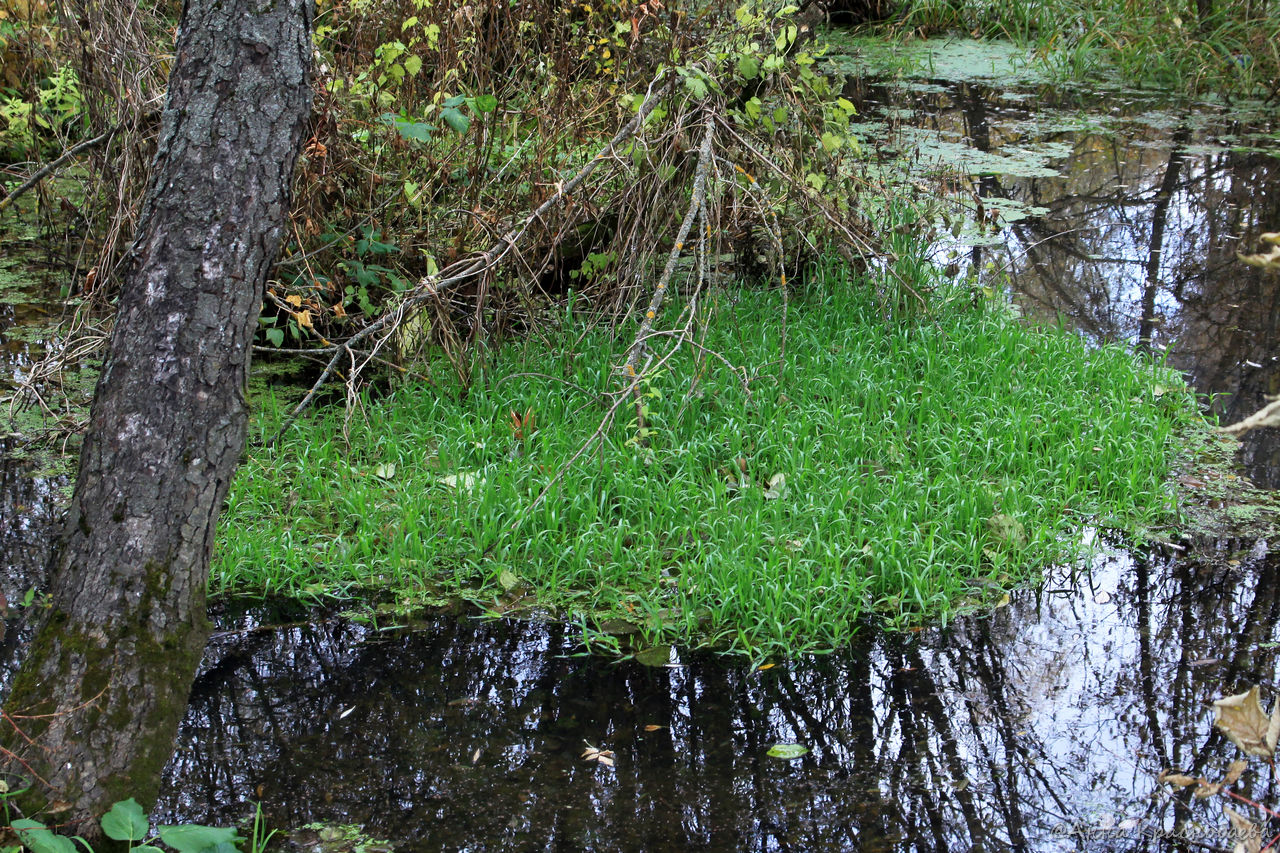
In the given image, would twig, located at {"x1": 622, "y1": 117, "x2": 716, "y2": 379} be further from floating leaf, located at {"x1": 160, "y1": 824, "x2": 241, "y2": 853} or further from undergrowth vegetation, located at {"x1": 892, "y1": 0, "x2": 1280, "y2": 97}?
undergrowth vegetation, located at {"x1": 892, "y1": 0, "x2": 1280, "y2": 97}

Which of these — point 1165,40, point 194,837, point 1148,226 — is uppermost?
point 1165,40

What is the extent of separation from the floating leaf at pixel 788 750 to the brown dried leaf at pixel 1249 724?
5.05ft

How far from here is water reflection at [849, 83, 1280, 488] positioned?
19.4 feet

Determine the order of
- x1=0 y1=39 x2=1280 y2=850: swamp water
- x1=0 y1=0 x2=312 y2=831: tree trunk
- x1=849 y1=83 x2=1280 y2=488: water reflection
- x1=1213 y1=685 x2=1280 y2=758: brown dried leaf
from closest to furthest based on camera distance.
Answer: x1=1213 y1=685 x2=1280 y2=758: brown dried leaf
x1=0 y1=0 x2=312 y2=831: tree trunk
x1=0 y1=39 x2=1280 y2=850: swamp water
x1=849 y1=83 x2=1280 y2=488: water reflection

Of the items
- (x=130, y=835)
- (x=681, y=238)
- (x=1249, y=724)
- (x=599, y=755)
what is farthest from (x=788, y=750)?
(x=681, y=238)

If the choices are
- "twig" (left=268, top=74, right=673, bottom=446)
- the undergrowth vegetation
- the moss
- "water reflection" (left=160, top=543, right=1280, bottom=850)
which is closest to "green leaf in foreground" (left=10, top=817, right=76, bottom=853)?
the moss

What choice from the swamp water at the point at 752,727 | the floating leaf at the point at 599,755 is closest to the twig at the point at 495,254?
the swamp water at the point at 752,727

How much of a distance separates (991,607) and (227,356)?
272 centimetres

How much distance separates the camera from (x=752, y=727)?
327 cm

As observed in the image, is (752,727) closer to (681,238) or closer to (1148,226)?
(681,238)

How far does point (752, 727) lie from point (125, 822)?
1.73 metres

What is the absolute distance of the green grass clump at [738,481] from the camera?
12.8ft

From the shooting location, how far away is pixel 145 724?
257cm

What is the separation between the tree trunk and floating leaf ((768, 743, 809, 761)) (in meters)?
1.63
